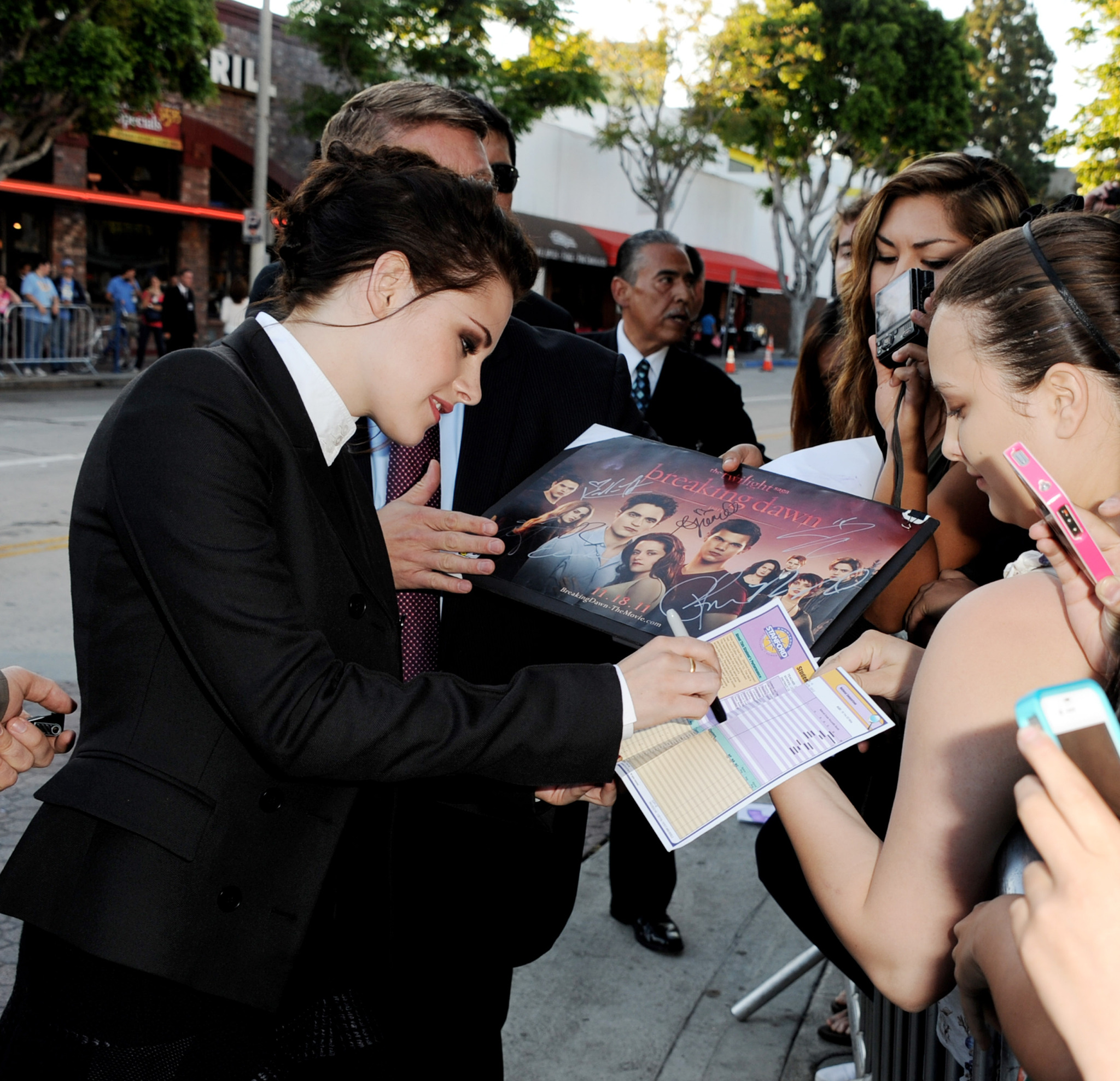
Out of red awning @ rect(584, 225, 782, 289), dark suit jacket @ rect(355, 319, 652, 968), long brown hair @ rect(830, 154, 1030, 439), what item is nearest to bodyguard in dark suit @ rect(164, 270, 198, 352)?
red awning @ rect(584, 225, 782, 289)

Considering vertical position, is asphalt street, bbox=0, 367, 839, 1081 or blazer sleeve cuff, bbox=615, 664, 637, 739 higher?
blazer sleeve cuff, bbox=615, 664, 637, 739

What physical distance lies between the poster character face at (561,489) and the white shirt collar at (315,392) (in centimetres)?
58

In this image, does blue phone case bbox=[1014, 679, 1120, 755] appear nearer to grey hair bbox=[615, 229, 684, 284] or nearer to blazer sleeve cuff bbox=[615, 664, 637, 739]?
blazer sleeve cuff bbox=[615, 664, 637, 739]

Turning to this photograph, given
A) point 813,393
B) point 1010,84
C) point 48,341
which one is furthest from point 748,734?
point 1010,84

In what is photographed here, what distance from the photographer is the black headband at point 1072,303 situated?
1634 mm

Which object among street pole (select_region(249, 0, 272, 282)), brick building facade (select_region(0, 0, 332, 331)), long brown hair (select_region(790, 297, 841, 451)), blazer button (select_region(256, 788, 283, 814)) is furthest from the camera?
brick building facade (select_region(0, 0, 332, 331))

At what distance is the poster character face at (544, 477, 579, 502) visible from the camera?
2238 millimetres

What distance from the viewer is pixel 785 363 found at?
34.9 meters

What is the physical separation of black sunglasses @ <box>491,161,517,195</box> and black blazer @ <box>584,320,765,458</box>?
121 centimetres

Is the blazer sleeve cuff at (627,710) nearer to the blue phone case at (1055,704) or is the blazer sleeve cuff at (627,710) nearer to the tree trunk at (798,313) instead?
the blue phone case at (1055,704)

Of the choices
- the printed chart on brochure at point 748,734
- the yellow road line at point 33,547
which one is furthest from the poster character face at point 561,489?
the yellow road line at point 33,547

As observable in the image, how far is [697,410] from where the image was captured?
4578mm

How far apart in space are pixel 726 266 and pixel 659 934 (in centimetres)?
3469

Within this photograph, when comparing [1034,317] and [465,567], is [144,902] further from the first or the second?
[1034,317]
